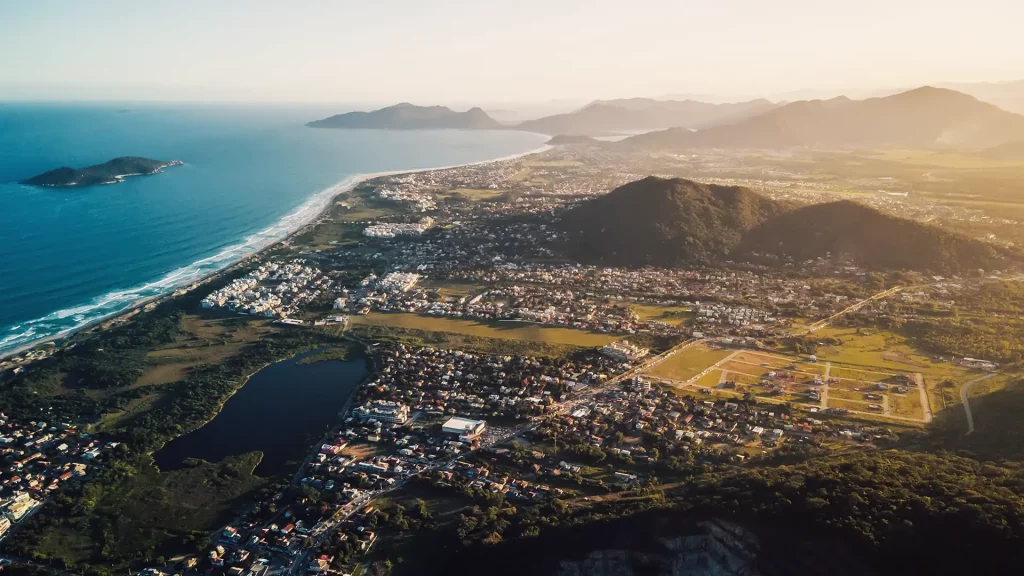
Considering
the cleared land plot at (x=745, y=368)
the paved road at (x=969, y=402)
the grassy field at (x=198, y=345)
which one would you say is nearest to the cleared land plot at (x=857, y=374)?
the paved road at (x=969, y=402)

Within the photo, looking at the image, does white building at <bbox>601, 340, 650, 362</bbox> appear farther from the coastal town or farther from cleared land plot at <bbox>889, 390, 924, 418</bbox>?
cleared land plot at <bbox>889, 390, 924, 418</bbox>

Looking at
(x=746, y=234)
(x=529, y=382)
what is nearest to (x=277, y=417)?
(x=529, y=382)

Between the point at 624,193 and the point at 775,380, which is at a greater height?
the point at 624,193

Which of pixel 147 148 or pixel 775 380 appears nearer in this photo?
pixel 775 380

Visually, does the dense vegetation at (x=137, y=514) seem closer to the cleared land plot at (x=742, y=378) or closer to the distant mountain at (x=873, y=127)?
the cleared land plot at (x=742, y=378)

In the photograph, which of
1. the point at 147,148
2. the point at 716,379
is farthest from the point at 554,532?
the point at 147,148

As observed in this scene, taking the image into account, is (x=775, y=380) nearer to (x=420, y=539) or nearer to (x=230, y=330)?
(x=420, y=539)
